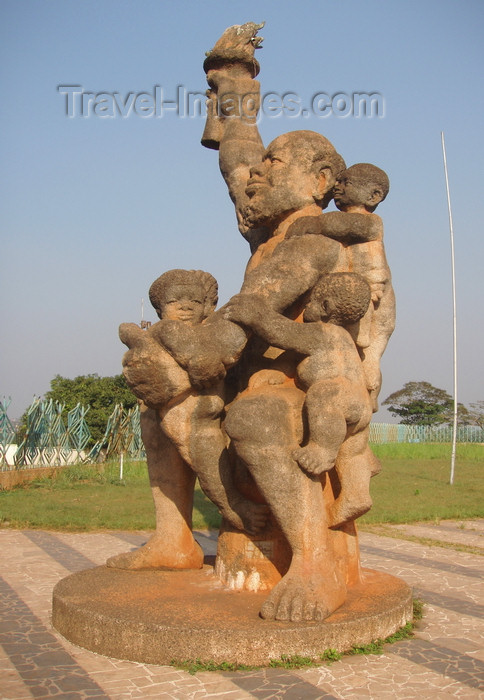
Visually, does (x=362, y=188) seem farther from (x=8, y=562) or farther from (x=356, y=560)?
(x=8, y=562)

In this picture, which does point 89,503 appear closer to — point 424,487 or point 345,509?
→ point 424,487

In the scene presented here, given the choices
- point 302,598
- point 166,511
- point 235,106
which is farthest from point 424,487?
point 302,598

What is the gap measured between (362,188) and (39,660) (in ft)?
12.2

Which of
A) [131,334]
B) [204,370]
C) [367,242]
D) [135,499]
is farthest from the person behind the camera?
[135,499]

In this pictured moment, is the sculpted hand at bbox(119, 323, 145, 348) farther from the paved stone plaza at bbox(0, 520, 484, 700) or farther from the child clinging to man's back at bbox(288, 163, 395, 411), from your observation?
the paved stone plaza at bbox(0, 520, 484, 700)

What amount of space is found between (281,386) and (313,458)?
66 cm

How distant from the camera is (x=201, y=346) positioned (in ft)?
13.6

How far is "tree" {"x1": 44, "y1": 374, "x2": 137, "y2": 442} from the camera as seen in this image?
24.0 meters

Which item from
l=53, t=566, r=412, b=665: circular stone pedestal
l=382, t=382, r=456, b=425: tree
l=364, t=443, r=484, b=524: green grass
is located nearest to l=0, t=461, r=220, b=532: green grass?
l=364, t=443, r=484, b=524: green grass

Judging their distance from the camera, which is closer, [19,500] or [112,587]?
[112,587]

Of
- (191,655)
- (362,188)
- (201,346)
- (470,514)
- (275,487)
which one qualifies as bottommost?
(470,514)

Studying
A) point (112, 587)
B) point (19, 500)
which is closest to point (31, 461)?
point (19, 500)

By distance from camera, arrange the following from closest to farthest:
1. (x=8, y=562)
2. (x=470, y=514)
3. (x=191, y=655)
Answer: (x=191, y=655), (x=8, y=562), (x=470, y=514)

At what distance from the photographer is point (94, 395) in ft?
81.3
